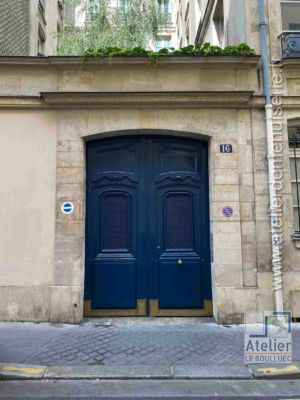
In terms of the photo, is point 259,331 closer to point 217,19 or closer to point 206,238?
point 206,238

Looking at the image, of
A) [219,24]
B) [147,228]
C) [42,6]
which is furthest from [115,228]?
[42,6]

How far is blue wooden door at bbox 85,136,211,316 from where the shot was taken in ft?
21.5

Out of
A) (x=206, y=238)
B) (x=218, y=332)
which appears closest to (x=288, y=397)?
(x=218, y=332)

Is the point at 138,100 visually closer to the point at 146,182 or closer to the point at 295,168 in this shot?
the point at 146,182

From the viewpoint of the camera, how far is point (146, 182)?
22.1 feet

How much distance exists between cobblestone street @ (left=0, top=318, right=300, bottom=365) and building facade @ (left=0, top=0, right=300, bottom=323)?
0.48m

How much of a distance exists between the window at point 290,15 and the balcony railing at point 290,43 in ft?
1.54

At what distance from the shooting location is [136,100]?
6.48 metres

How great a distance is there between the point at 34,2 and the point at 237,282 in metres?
11.7

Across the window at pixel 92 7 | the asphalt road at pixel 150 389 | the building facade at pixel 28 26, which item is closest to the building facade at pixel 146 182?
the asphalt road at pixel 150 389

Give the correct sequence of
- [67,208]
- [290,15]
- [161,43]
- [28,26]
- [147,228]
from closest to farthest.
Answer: [67,208] < [147,228] < [290,15] < [28,26] < [161,43]

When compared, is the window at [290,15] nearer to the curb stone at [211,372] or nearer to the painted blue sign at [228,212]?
the painted blue sign at [228,212]

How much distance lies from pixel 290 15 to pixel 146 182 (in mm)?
4479

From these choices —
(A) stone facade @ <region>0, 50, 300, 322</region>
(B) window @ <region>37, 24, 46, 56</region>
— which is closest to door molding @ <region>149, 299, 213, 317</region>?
(A) stone facade @ <region>0, 50, 300, 322</region>
